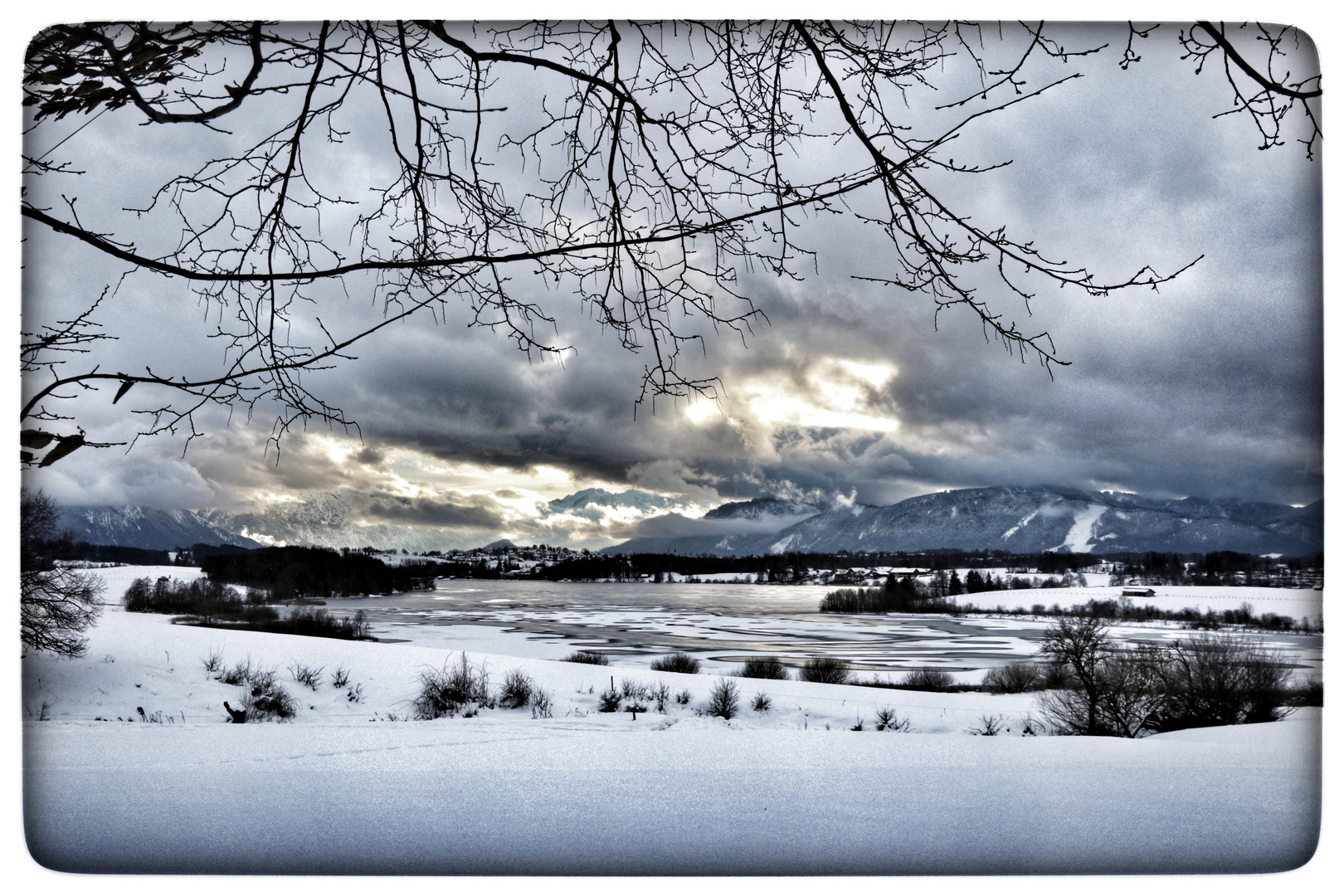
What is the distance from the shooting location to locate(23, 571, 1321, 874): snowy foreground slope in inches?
114

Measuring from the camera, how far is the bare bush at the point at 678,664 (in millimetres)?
5562

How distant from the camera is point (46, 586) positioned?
3.06 m

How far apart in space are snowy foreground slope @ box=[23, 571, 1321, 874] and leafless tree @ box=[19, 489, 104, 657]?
0.39 feet

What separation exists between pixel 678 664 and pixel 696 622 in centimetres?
98

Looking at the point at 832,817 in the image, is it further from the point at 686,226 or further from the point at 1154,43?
the point at 1154,43

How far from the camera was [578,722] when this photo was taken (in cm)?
427

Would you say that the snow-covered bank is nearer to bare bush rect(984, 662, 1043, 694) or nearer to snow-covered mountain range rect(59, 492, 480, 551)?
snow-covered mountain range rect(59, 492, 480, 551)

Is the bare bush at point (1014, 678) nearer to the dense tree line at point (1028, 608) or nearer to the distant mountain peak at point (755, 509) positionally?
the dense tree line at point (1028, 608)

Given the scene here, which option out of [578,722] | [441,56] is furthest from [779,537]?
[441,56]

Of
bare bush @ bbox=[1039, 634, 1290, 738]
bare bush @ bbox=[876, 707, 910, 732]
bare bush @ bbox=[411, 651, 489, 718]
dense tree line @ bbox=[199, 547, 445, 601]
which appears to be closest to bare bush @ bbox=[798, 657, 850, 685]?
bare bush @ bbox=[876, 707, 910, 732]

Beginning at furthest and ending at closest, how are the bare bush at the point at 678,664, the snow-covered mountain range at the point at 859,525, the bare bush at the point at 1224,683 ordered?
the bare bush at the point at 678,664, the snow-covered mountain range at the point at 859,525, the bare bush at the point at 1224,683

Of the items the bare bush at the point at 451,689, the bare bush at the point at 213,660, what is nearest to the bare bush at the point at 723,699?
the bare bush at the point at 451,689

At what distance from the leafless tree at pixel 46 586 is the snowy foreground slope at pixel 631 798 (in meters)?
0.12
